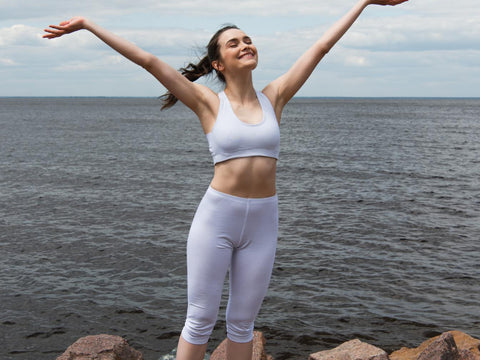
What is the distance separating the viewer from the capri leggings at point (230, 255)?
147 inches

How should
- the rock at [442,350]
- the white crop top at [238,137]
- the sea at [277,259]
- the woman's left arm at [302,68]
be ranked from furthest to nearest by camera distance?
the sea at [277,259], the rock at [442,350], the woman's left arm at [302,68], the white crop top at [238,137]


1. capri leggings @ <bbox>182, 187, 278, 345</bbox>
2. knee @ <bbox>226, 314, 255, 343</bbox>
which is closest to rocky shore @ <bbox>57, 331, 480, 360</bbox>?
knee @ <bbox>226, 314, 255, 343</bbox>

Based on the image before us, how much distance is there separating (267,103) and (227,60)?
1.46ft

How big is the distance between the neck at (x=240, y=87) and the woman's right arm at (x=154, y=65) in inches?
6.0

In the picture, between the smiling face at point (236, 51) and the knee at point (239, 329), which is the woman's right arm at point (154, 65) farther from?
the knee at point (239, 329)

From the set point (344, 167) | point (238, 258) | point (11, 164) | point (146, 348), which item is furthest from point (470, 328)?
point (11, 164)

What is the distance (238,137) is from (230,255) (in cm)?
86

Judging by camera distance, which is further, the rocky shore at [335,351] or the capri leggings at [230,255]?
the rocky shore at [335,351]

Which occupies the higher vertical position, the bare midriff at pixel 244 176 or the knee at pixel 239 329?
the bare midriff at pixel 244 176

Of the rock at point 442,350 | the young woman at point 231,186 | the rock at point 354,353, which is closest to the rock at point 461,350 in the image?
the rock at point 442,350

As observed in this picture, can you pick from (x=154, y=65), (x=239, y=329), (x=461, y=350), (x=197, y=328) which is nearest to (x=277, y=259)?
(x=461, y=350)

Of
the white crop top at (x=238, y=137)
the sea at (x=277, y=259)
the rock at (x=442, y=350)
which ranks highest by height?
the white crop top at (x=238, y=137)

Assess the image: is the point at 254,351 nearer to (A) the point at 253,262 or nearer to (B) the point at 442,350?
(B) the point at 442,350

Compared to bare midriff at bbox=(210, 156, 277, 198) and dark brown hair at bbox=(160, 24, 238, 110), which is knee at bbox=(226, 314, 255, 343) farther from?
dark brown hair at bbox=(160, 24, 238, 110)
